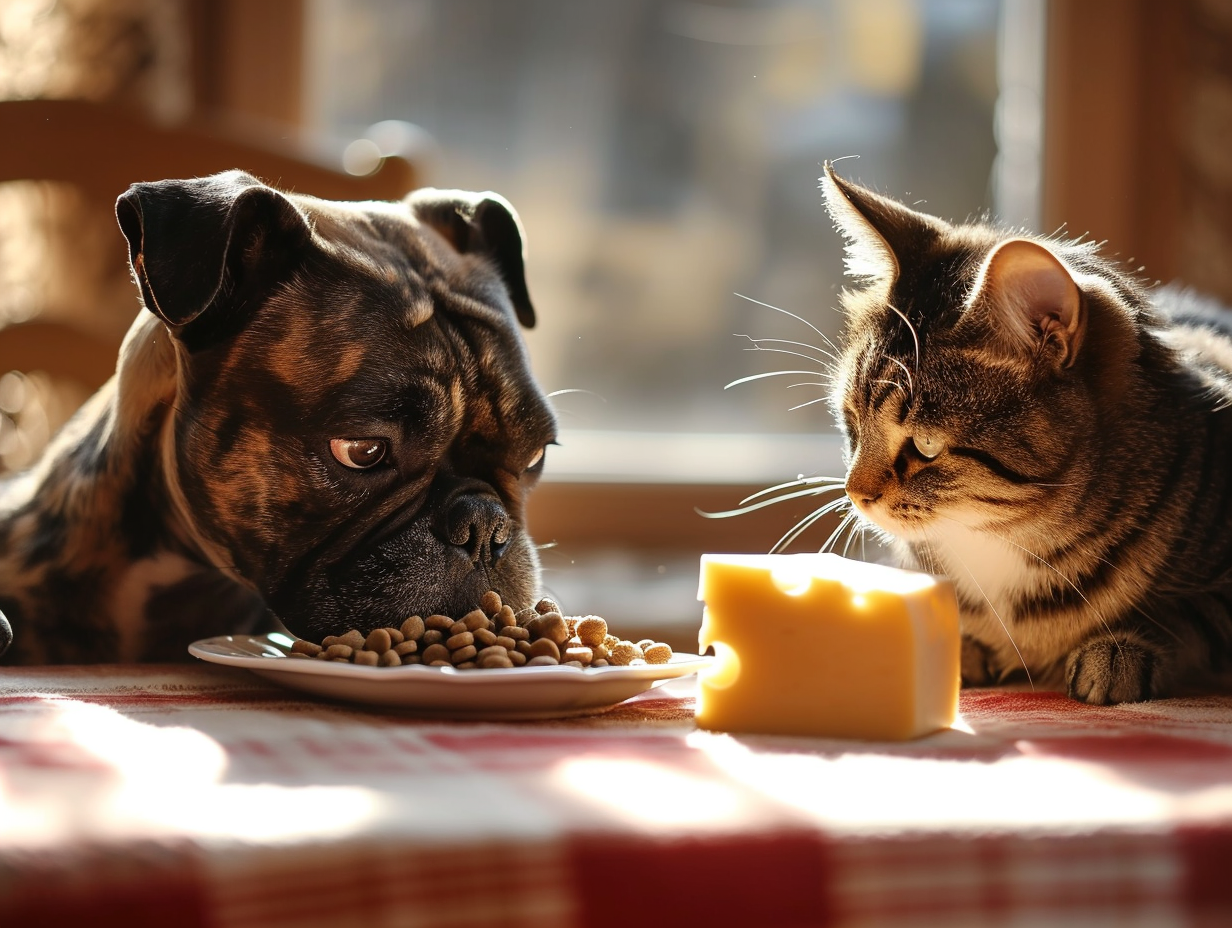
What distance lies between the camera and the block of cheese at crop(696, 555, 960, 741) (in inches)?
37.0

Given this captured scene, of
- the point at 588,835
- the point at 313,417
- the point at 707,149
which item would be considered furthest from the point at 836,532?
the point at 707,149

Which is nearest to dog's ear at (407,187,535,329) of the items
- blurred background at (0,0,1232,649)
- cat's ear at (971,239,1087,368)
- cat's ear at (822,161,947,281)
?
cat's ear at (822,161,947,281)

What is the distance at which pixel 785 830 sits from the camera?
65 centimetres

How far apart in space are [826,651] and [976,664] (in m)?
0.45

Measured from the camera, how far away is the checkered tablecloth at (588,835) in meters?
0.59

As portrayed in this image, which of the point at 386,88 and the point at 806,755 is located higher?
the point at 386,88

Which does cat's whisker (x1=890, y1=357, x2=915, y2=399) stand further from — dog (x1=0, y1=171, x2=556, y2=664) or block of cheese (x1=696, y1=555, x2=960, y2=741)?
dog (x1=0, y1=171, x2=556, y2=664)

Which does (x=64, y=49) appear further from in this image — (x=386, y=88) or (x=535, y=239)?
(x=535, y=239)

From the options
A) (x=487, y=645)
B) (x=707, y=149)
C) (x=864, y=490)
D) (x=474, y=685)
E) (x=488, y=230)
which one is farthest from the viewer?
(x=707, y=149)

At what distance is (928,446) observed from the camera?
4.09 feet

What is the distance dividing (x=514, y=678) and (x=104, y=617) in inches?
27.5

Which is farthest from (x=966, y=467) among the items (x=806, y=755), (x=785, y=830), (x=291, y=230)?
(x=291, y=230)

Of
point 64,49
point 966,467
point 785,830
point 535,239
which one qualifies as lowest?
point 785,830

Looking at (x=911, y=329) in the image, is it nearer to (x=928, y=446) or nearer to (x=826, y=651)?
(x=928, y=446)
